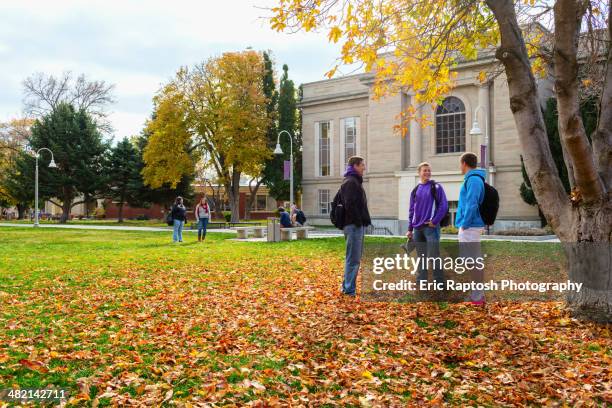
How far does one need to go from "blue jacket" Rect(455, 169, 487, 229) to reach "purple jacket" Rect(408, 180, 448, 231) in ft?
1.60

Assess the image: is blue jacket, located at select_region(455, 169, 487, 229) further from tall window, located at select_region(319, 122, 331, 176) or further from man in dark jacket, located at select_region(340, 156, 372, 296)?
tall window, located at select_region(319, 122, 331, 176)

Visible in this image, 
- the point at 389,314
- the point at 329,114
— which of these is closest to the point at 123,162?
the point at 329,114

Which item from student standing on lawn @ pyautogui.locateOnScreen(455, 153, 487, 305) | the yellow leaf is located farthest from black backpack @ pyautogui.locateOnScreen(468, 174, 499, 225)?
the yellow leaf

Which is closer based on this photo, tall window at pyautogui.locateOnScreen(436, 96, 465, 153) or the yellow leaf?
the yellow leaf

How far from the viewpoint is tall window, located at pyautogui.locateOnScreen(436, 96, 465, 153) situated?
29734 mm

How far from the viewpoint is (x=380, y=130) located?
32688mm

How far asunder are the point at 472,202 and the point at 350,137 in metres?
32.7

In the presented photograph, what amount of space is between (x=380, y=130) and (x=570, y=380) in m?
29.5

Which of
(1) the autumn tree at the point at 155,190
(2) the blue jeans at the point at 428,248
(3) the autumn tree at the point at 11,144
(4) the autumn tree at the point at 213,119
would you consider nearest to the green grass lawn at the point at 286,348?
(2) the blue jeans at the point at 428,248

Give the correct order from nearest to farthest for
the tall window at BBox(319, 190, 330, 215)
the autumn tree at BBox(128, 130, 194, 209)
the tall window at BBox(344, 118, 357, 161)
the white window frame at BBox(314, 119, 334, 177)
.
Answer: the tall window at BBox(344, 118, 357, 161) < the white window frame at BBox(314, 119, 334, 177) < the tall window at BBox(319, 190, 330, 215) < the autumn tree at BBox(128, 130, 194, 209)

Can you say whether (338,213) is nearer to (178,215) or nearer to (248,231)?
(178,215)

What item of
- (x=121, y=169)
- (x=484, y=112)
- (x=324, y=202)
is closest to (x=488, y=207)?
(x=484, y=112)

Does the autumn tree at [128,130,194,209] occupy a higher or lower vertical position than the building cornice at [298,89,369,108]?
lower

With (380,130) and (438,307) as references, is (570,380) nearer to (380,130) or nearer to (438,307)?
(438,307)
